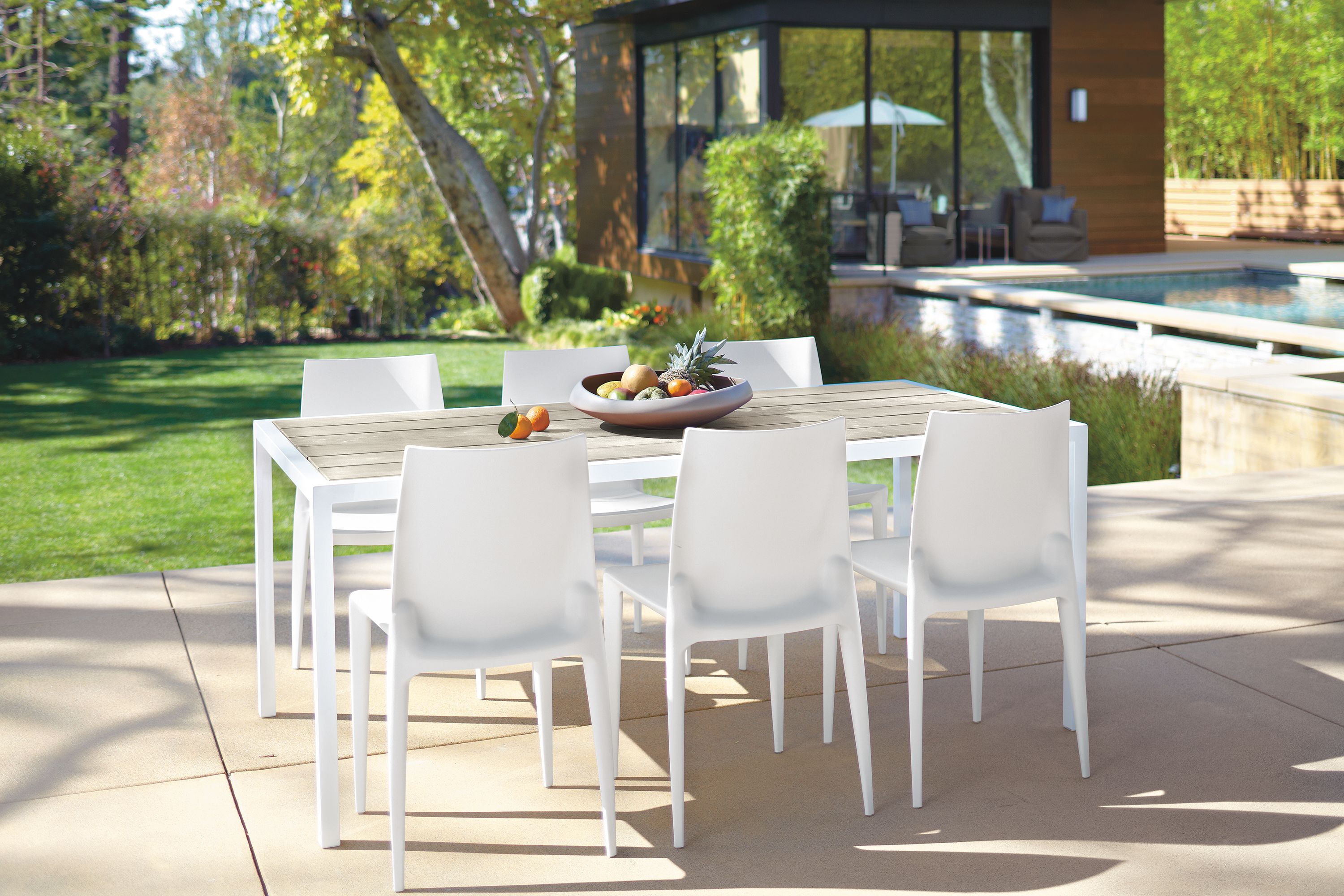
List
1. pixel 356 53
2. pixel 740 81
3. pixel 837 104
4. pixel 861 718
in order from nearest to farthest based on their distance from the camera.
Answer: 1. pixel 861 718
2. pixel 740 81
3. pixel 837 104
4. pixel 356 53

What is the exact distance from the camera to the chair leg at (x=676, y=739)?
268cm

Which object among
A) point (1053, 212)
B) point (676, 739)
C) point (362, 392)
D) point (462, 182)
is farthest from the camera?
point (462, 182)

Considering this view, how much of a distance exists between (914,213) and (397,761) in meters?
11.5

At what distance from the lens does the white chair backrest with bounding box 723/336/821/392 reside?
15.1 ft

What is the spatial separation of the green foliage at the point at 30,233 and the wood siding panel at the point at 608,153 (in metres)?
5.65

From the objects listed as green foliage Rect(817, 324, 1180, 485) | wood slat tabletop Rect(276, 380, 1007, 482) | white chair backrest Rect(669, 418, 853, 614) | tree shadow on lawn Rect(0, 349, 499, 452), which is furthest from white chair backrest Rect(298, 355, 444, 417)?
tree shadow on lawn Rect(0, 349, 499, 452)

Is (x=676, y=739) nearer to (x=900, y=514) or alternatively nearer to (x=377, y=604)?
(x=377, y=604)

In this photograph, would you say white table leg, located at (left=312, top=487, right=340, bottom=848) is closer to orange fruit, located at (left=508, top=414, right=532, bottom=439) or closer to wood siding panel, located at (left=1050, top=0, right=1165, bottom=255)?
orange fruit, located at (left=508, top=414, right=532, bottom=439)

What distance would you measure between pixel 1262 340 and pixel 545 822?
6.26 m

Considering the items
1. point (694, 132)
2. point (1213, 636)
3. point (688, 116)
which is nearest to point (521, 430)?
point (1213, 636)

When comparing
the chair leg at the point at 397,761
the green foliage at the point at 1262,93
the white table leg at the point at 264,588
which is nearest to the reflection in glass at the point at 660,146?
the green foliage at the point at 1262,93

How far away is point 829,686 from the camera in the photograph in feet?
10.7

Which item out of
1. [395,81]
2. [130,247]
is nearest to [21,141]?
[130,247]

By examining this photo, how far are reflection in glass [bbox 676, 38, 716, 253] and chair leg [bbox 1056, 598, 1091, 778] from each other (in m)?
9.80
